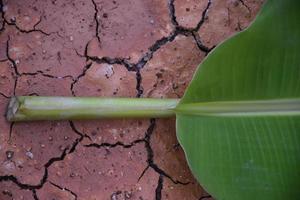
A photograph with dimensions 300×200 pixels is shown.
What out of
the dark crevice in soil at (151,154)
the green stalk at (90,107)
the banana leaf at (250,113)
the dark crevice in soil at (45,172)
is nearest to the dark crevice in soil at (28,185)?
the dark crevice in soil at (45,172)

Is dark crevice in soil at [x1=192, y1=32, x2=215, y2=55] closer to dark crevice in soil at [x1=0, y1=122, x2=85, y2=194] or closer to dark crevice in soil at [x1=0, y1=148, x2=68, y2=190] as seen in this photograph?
dark crevice in soil at [x1=0, y1=122, x2=85, y2=194]

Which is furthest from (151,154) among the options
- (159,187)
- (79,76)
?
(79,76)

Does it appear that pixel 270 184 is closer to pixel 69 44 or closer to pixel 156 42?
pixel 156 42

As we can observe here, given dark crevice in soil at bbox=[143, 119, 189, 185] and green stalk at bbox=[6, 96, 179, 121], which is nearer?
green stalk at bbox=[6, 96, 179, 121]

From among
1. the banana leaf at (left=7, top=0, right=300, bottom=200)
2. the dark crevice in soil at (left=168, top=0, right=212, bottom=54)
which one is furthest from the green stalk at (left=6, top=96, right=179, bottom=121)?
the dark crevice in soil at (left=168, top=0, right=212, bottom=54)

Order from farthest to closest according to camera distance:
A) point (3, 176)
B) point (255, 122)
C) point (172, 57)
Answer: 1. point (172, 57)
2. point (3, 176)
3. point (255, 122)

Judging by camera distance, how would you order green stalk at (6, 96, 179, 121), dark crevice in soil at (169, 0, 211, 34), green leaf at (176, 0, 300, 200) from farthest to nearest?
dark crevice in soil at (169, 0, 211, 34) → green stalk at (6, 96, 179, 121) → green leaf at (176, 0, 300, 200)

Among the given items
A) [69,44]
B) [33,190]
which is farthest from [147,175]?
[69,44]
